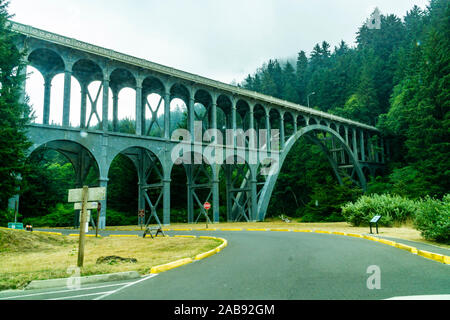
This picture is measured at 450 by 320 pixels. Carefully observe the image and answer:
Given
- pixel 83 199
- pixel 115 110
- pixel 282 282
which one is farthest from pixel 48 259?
pixel 115 110

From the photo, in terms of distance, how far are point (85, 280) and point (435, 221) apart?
12784 mm

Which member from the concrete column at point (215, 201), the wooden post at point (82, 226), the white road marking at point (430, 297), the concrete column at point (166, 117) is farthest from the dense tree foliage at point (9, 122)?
the concrete column at point (215, 201)

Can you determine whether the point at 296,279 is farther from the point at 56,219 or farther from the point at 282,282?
the point at 56,219

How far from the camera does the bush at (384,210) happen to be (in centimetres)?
2283

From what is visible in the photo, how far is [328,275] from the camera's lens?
7227mm

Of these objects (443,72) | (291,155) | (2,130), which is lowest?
(2,130)

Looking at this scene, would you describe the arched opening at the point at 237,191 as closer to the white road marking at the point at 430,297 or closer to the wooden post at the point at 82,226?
the wooden post at the point at 82,226

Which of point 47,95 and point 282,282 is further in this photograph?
point 47,95

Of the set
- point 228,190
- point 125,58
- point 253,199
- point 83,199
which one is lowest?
point 253,199

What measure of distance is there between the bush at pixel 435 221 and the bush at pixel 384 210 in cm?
842

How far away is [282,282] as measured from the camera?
262 inches
